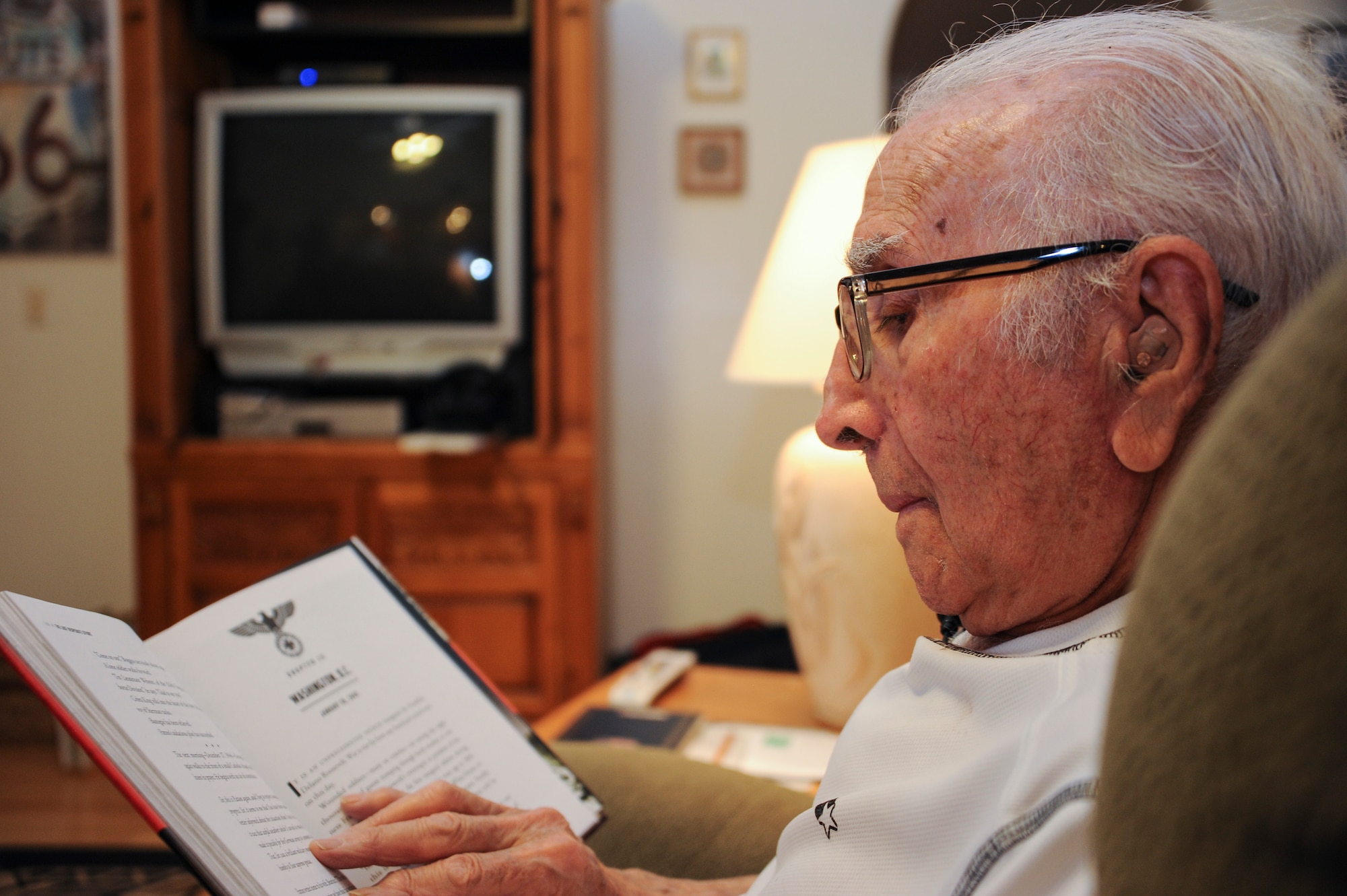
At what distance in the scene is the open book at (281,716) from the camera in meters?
0.52

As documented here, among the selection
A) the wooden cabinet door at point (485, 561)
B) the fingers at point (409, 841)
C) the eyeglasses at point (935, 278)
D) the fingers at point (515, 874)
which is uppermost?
the eyeglasses at point (935, 278)

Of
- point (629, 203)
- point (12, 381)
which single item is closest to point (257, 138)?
point (629, 203)

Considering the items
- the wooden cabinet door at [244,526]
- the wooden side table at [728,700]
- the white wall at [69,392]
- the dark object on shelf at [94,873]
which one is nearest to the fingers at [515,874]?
Result: the dark object on shelf at [94,873]

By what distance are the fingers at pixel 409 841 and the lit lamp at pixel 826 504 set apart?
0.71m

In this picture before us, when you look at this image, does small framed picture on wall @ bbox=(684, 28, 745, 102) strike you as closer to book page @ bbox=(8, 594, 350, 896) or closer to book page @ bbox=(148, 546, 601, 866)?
book page @ bbox=(148, 546, 601, 866)

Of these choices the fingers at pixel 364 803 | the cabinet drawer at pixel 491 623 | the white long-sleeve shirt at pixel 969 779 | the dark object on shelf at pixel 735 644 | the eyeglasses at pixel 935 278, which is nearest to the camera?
the white long-sleeve shirt at pixel 969 779

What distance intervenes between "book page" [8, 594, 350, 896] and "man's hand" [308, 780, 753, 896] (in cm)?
3

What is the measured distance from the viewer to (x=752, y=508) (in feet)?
9.45

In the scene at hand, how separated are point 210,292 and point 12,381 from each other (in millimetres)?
952

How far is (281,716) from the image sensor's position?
2.15 ft

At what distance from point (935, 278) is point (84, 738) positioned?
561mm

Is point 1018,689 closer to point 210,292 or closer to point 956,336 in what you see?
point 956,336

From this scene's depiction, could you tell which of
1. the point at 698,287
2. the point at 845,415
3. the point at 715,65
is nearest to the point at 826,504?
the point at 845,415

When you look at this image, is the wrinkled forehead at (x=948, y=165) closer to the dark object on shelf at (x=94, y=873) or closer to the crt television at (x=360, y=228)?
the dark object on shelf at (x=94, y=873)
